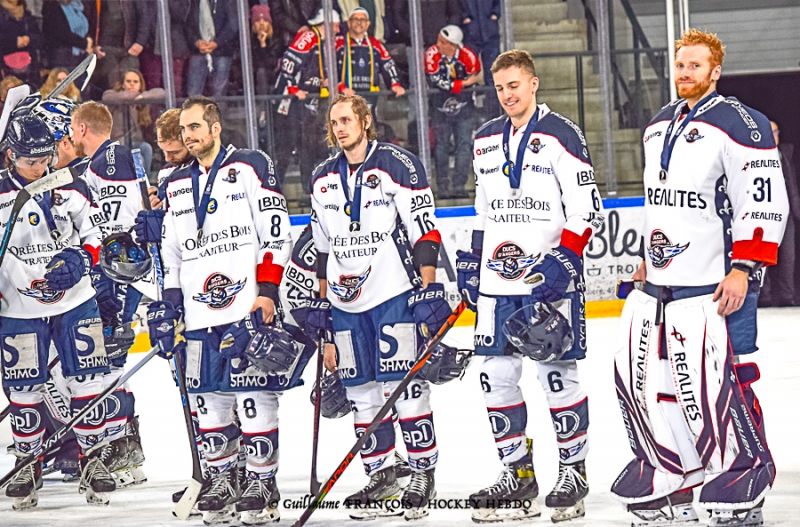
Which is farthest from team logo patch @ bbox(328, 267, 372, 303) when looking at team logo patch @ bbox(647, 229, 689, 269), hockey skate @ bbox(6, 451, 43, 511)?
hockey skate @ bbox(6, 451, 43, 511)

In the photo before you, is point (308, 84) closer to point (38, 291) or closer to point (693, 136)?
point (38, 291)

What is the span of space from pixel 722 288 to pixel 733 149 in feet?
1.34

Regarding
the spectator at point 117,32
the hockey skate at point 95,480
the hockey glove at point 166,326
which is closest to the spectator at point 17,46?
the spectator at point 117,32

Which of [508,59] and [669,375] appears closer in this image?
[669,375]

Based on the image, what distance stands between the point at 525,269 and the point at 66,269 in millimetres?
1857

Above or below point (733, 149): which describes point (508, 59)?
above

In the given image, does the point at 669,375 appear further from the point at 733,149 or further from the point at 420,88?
the point at 420,88

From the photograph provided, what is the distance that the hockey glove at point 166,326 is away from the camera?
4.02 metres

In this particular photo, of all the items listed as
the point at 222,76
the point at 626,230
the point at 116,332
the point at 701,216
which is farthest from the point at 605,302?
the point at 701,216

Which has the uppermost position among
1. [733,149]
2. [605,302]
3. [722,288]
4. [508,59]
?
[508,59]

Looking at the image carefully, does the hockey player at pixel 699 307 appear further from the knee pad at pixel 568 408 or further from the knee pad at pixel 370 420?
the knee pad at pixel 370 420

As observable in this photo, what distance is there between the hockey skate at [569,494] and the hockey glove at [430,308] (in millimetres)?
626

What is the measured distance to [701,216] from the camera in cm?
350

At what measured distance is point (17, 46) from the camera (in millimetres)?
8734
